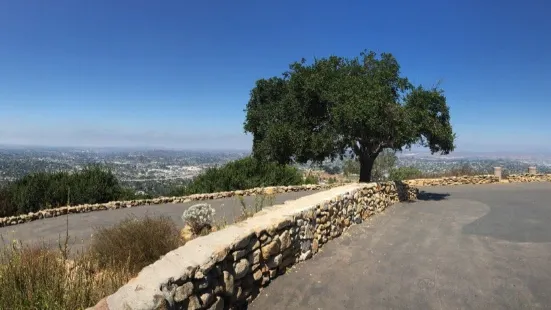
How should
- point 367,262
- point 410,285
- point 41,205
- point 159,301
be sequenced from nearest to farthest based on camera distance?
point 159,301, point 410,285, point 367,262, point 41,205

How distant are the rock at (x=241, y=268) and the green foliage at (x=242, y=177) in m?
16.5

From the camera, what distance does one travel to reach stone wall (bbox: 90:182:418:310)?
3896 millimetres

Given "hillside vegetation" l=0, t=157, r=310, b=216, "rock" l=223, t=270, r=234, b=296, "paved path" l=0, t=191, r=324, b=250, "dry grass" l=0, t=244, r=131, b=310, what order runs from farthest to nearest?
"hillside vegetation" l=0, t=157, r=310, b=216 < "paved path" l=0, t=191, r=324, b=250 < "rock" l=223, t=270, r=234, b=296 < "dry grass" l=0, t=244, r=131, b=310

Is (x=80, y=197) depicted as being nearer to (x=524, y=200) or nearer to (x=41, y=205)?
(x=41, y=205)

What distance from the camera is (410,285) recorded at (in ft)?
20.9

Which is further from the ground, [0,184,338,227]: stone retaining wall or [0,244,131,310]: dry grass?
[0,244,131,310]: dry grass

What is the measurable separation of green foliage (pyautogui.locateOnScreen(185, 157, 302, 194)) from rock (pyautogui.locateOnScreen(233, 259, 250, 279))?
16509 millimetres

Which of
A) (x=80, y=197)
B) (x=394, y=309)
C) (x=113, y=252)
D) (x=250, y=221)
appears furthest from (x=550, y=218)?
A: (x=80, y=197)

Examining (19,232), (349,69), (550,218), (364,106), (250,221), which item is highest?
(349,69)

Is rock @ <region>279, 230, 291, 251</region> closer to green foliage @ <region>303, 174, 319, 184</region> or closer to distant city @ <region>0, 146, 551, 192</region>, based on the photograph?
distant city @ <region>0, 146, 551, 192</region>

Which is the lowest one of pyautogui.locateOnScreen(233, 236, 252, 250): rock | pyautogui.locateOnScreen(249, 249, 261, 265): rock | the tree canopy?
pyautogui.locateOnScreen(249, 249, 261, 265): rock

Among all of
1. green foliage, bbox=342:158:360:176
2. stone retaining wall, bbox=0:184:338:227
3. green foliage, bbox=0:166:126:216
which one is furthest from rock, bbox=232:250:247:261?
green foliage, bbox=342:158:360:176

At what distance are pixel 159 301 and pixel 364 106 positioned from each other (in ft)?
41.3

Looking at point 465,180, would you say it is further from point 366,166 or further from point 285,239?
point 285,239
